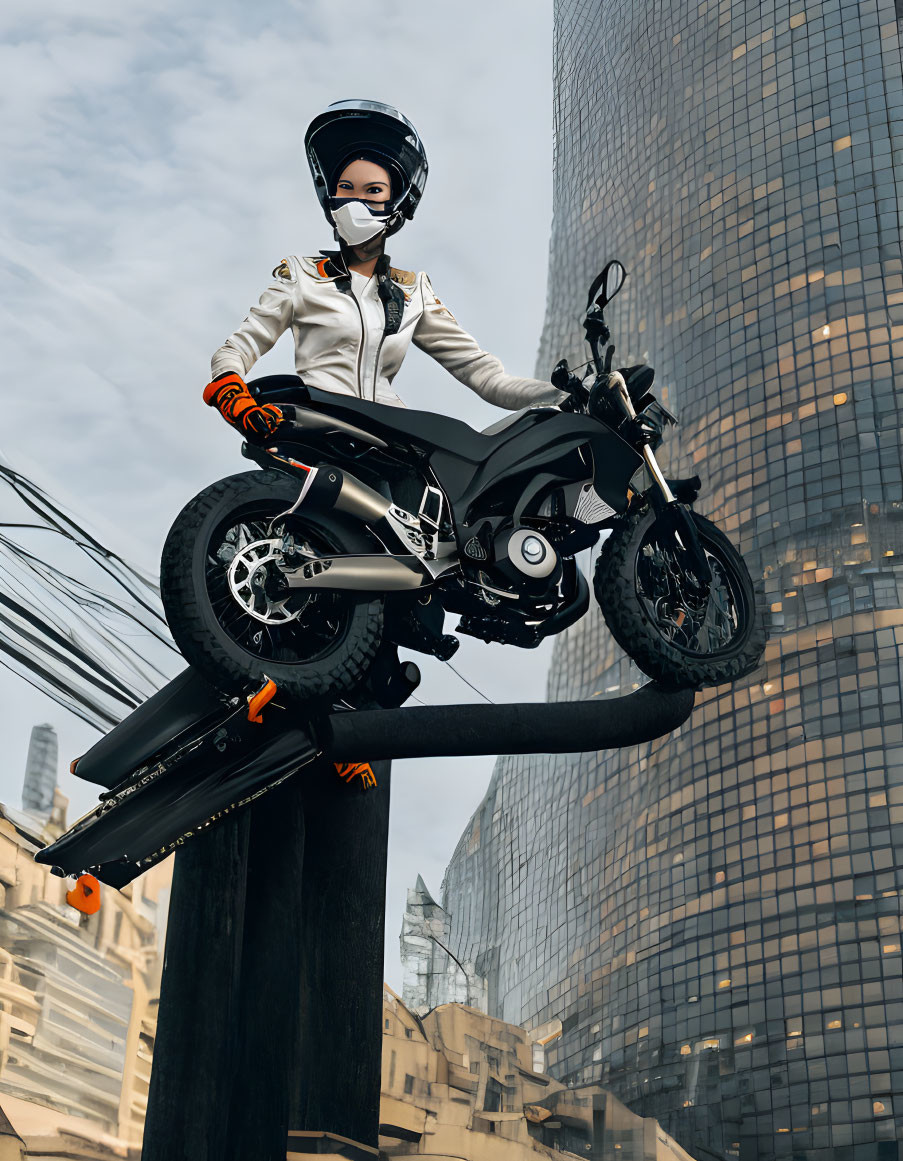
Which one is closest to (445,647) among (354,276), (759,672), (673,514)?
(673,514)

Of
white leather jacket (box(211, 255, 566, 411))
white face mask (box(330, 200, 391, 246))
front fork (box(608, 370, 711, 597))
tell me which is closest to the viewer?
front fork (box(608, 370, 711, 597))

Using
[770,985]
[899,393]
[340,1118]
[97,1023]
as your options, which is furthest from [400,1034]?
[899,393]

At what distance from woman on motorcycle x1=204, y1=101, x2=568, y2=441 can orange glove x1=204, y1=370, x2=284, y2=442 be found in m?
0.84

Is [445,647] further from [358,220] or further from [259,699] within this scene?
[358,220]


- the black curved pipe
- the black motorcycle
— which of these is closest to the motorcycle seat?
the black motorcycle

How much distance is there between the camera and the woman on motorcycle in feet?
30.5

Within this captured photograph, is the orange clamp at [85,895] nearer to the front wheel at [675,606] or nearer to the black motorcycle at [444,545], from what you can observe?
the black motorcycle at [444,545]

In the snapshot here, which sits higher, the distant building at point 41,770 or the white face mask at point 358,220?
the distant building at point 41,770

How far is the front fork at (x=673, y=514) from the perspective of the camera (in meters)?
8.95

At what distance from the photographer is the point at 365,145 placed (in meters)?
9.42

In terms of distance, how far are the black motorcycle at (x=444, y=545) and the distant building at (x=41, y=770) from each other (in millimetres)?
22493

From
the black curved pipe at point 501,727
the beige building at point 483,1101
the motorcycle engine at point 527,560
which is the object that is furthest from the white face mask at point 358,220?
the beige building at point 483,1101

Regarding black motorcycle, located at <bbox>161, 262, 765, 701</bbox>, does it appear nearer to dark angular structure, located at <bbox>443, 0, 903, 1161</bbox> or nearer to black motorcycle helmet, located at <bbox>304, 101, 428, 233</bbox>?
black motorcycle helmet, located at <bbox>304, 101, 428, 233</bbox>

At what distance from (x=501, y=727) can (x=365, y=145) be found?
156 inches
